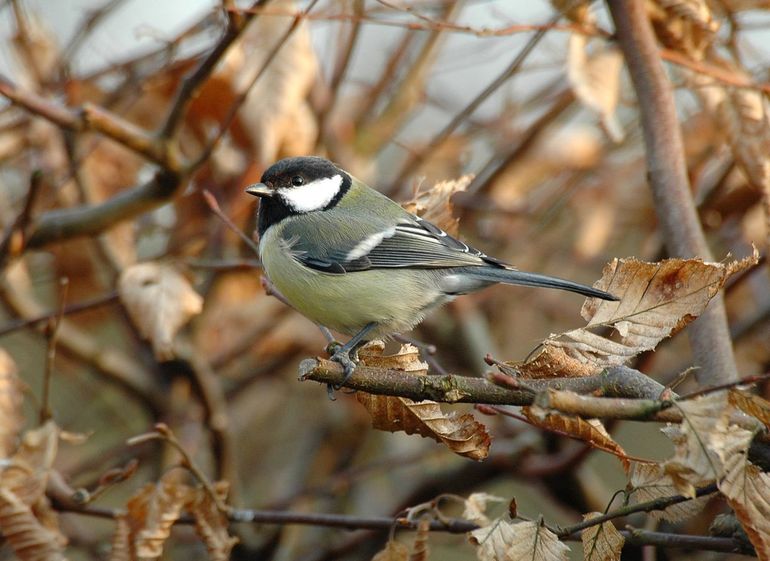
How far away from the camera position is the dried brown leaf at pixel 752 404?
1.51m

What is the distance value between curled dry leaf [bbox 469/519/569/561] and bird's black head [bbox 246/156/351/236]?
5.27ft

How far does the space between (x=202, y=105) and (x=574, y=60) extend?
5.43ft

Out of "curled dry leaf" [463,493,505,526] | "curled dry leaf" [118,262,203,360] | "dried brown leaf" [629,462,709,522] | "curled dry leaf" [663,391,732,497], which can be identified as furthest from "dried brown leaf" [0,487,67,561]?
"curled dry leaf" [663,391,732,497]

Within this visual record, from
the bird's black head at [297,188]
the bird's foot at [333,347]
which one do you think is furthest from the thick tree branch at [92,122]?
the bird's foot at [333,347]

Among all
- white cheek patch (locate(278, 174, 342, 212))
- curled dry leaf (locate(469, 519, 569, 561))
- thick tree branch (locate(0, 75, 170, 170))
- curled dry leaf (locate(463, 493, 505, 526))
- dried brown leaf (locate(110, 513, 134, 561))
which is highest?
thick tree branch (locate(0, 75, 170, 170))

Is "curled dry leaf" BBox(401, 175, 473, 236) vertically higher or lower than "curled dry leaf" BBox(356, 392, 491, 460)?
higher

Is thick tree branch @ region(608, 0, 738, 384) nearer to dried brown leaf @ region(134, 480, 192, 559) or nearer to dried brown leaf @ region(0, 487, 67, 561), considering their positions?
dried brown leaf @ region(134, 480, 192, 559)

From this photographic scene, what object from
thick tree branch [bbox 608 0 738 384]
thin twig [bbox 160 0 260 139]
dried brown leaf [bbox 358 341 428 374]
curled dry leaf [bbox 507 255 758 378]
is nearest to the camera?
curled dry leaf [bbox 507 255 758 378]

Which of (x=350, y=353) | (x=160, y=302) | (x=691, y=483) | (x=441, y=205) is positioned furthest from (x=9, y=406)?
(x=691, y=483)

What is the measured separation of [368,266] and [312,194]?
0.44 m

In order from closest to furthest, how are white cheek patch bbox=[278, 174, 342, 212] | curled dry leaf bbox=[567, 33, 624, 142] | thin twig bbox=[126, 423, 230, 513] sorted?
thin twig bbox=[126, 423, 230, 513]
curled dry leaf bbox=[567, 33, 624, 142]
white cheek patch bbox=[278, 174, 342, 212]

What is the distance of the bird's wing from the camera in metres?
2.72

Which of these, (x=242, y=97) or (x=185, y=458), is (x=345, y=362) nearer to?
(x=185, y=458)

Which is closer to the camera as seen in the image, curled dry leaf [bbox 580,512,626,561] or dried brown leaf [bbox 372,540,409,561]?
curled dry leaf [bbox 580,512,626,561]
